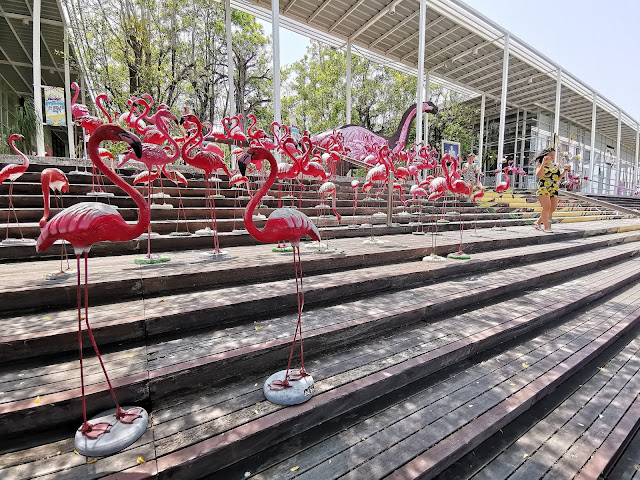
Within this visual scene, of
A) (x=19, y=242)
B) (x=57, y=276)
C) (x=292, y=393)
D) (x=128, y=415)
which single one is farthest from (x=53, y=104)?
(x=292, y=393)

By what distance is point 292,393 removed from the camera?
186cm

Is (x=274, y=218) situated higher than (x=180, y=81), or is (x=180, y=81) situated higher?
(x=180, y=81)

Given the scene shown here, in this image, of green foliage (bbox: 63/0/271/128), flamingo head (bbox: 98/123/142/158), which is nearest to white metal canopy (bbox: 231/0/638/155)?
green foliage (bbox: 63/0/271/128)

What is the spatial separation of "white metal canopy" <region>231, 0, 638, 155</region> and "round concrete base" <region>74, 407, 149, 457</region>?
47.0 ft

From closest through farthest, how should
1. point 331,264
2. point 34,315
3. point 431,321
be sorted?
point 34,315 < point 431,321 < point 331,264

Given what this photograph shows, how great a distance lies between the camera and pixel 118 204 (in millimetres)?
4930

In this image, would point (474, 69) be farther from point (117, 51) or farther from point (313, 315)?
point (313, 315)

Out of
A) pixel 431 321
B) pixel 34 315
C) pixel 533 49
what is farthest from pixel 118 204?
pixel 533 49

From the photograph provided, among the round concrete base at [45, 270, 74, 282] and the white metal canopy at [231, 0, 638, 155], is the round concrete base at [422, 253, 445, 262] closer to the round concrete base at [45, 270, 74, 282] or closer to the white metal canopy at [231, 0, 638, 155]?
the round concrete base at [45, 270, 74, 282]

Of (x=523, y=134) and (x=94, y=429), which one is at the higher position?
(x=523, y=134)

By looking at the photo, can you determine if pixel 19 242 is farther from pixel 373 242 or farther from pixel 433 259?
pixel 433 259

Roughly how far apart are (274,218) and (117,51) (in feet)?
44.8

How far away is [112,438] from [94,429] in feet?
0.41

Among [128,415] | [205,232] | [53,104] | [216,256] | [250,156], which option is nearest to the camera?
[128,415]
